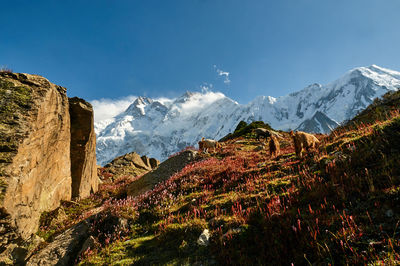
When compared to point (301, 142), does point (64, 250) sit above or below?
below

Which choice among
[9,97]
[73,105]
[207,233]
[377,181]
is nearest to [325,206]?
[377,181]

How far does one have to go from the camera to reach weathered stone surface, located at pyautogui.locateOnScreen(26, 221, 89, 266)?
432 cm

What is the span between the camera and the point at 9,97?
596 centimetres

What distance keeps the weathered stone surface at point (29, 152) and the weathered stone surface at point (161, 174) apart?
3.28 meters

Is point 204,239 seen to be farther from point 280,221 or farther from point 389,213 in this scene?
point 389,213

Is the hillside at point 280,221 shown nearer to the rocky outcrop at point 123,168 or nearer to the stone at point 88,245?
the stone at point 88,245

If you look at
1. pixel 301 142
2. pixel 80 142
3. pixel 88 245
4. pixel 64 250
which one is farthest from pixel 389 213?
pixel 80 142

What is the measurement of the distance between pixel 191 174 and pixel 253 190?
3.88 metres

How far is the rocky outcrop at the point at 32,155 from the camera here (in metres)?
4.58

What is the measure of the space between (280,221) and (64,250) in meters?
5.16

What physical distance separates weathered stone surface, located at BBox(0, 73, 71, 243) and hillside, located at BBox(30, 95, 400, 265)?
114 centimetres

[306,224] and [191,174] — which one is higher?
[191,174]

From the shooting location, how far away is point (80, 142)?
32.2ft

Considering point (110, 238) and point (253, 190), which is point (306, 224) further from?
point (110, 238)
